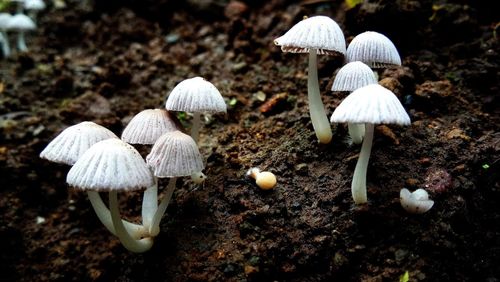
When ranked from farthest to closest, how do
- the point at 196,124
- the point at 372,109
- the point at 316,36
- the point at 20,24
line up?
the point at 20,24 < the point at 196,124 < the point at 316,36 < the point at 372,109

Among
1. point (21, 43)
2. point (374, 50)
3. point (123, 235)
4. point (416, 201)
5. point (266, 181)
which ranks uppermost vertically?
point (374, 50)

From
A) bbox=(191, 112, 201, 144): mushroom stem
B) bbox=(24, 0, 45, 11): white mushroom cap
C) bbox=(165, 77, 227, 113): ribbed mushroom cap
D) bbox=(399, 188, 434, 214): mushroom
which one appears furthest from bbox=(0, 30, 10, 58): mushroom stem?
bbox=(399, 188, 434, 214): mushroom

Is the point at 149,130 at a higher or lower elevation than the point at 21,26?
higher

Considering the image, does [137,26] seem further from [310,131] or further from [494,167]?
[494,167]

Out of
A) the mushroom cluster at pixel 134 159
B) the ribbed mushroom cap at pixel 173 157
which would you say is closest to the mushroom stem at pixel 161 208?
the mushroom cluster at pixel 134 159

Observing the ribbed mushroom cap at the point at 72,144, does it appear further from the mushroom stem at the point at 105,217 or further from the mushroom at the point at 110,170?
the mushroom stem at the point at 105,217

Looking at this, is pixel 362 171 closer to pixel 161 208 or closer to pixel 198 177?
pixel 198 177

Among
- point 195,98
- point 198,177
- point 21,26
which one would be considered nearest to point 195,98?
point 195,98

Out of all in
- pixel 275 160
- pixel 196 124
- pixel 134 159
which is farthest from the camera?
pixel 275 160
